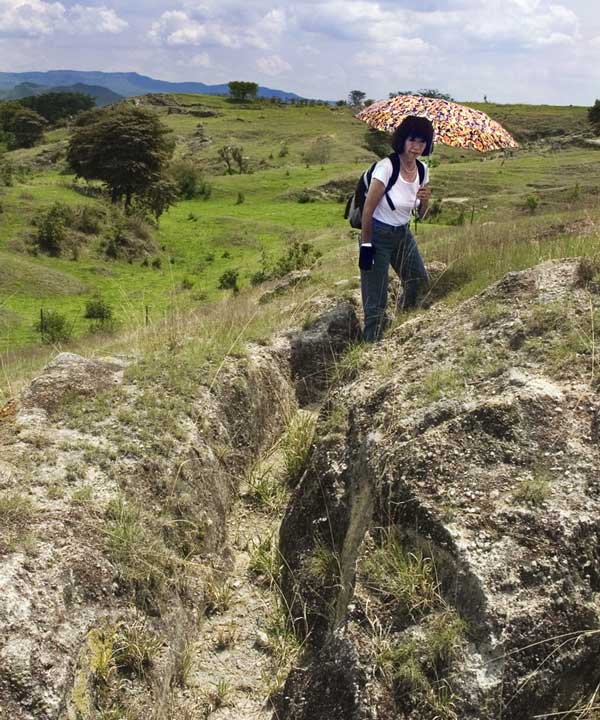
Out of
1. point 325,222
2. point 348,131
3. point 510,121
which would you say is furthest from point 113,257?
point 510,121

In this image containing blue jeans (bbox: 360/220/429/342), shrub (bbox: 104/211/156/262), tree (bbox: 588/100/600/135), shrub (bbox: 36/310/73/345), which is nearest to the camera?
blue jeans (bbox: 360/220/429/342)

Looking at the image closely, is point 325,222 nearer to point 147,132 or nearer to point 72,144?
point 147,132

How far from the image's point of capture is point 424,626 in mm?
3410

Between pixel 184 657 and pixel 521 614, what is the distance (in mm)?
2355

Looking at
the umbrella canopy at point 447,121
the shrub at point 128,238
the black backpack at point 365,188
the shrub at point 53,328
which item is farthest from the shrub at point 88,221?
the black backpack at point 365,188

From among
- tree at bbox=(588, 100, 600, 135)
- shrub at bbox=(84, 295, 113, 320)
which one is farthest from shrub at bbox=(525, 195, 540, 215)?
tree at bbox=(588, 100, 600, 135)

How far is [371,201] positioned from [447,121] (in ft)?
4.65

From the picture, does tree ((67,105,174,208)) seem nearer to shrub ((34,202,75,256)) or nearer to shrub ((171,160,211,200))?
shrub ((171,160,211,200))

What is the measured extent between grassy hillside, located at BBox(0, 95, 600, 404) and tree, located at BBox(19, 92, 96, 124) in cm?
4664

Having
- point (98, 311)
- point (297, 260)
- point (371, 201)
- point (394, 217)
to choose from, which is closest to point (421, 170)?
point (394, 217)

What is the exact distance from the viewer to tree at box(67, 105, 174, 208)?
35750 millimetres

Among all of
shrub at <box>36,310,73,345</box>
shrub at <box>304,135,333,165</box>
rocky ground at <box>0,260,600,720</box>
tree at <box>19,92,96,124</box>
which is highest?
tree at <box>19,92,96,124</box>

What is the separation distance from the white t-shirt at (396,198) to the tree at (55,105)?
4571 inches

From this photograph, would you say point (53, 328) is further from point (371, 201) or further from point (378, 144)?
point (378, 144)
